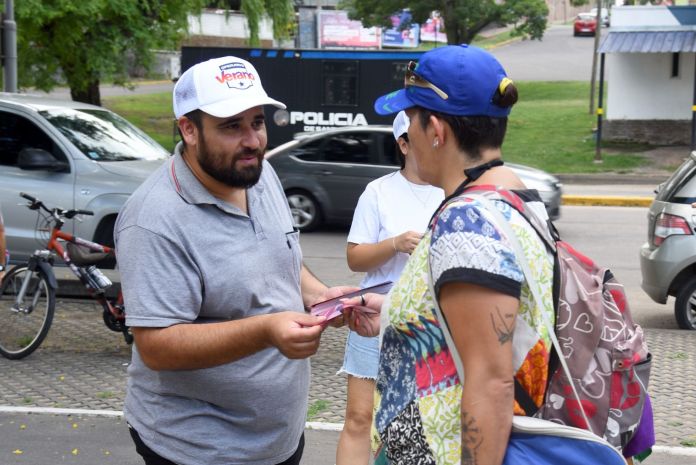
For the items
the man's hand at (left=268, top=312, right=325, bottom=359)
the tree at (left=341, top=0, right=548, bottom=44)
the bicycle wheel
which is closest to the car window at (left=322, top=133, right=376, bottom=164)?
the bicycle wheel

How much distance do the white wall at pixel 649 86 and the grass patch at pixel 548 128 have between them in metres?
1.00

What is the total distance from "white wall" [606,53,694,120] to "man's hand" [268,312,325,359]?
25.5 meters

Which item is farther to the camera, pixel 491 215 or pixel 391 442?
pixel 391 442

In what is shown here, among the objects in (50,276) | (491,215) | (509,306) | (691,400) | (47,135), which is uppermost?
(491,215)

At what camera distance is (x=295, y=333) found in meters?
2.65

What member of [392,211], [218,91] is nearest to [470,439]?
[218,91]

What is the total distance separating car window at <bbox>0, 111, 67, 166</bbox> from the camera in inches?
420

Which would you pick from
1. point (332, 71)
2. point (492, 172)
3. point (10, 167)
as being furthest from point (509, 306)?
point (332, 71)

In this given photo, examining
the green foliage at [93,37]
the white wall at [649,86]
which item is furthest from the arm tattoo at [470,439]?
the white wall at [649,86]

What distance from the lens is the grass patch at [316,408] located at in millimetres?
6538

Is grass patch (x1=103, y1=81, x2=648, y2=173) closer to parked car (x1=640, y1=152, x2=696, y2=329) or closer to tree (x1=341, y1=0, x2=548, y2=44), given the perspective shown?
tree (x1=341, y1=0, x2=548, y2=44)

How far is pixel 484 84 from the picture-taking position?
244 cm

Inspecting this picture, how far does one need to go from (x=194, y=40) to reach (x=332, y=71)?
2094 centimetres

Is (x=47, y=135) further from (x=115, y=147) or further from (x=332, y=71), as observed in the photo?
(x=332, y=71)
